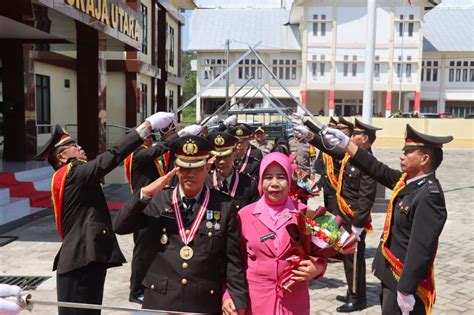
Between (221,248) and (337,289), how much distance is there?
3500 mm

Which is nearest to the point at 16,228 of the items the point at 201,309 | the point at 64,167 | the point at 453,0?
the point at 64,167

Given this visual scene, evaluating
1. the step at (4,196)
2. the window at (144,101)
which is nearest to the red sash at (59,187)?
the step at (4,196)

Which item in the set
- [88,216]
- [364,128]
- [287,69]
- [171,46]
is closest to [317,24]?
[287,69]

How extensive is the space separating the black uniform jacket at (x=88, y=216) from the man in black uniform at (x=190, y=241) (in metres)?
0.71

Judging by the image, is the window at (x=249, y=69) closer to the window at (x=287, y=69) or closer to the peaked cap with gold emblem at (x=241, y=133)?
the window at (x=287, y=69)

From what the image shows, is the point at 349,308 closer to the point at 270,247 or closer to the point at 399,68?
the point at 270,247

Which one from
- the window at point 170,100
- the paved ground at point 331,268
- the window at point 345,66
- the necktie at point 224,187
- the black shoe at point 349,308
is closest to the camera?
the necktie at point 224,187

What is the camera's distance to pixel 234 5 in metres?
61.8

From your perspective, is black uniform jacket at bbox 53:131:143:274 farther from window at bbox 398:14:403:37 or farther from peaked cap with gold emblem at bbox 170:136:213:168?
window at bbox 398:14:403:37

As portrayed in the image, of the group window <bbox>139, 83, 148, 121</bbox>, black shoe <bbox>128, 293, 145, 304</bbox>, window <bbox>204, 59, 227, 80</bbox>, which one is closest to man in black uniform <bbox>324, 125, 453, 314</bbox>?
black shoe <bbox>128, 293, 145, 304</bbox>

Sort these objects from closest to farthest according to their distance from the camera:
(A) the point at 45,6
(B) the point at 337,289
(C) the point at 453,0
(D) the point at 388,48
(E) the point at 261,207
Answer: (E) the point at 261,207
(B) the point at 337,289
(A) the point at 45,6
(D) the point at 388,48
(C) the point at 453,0

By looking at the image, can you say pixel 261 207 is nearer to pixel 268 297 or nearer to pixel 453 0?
pixel 268 297

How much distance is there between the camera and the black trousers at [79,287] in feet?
12.0

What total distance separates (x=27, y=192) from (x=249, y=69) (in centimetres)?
4401
